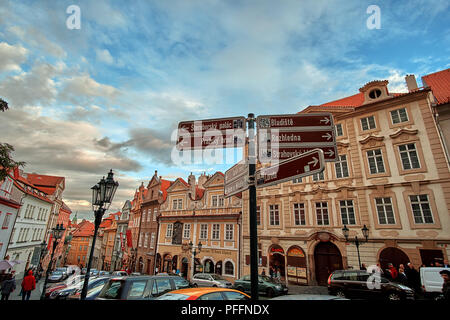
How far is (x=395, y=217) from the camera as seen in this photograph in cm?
1606

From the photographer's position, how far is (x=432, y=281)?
10.4 m

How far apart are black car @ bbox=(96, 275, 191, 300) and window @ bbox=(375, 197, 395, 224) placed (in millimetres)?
16444

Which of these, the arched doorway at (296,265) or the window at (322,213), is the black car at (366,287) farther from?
the window at (322,213)

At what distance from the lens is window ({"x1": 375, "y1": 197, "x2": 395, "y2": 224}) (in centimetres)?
1634

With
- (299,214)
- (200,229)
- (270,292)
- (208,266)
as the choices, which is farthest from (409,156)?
(200,229)

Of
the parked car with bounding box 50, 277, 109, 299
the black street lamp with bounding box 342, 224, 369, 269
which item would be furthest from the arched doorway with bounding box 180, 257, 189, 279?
the black street lamp with bounding box 342, 224, 369, 269

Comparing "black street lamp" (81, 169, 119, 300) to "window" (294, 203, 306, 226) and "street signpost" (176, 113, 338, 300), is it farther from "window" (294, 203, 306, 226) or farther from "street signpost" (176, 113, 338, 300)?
"window" (294, 203, 306, 226)

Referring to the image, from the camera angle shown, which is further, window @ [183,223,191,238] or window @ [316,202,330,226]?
window @ [183,223,191,238]

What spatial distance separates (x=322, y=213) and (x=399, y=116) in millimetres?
9934

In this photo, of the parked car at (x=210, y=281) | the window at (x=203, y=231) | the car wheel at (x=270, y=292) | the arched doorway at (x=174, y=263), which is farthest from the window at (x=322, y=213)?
the arched doorway at (x=174, y=263)

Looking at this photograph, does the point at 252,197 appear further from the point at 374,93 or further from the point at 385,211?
the point at 374,93
